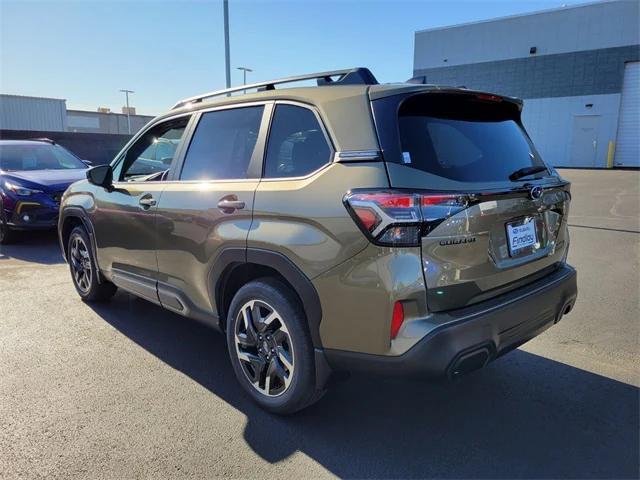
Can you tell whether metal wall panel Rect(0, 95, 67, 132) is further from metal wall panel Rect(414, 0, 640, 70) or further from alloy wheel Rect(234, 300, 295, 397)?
alloy wheel Rect(234, 300, 295, 397)

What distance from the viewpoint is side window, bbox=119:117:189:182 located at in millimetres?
3826

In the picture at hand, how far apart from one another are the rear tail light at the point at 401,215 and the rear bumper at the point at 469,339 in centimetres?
42

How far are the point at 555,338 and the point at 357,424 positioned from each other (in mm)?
2151

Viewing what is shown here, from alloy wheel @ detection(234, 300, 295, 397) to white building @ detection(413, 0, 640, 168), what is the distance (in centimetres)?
3156

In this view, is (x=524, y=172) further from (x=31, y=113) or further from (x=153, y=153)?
(x=31, y=113)

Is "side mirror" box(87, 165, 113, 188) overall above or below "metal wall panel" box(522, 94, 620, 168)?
below

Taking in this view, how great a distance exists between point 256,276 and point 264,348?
450 millimetres

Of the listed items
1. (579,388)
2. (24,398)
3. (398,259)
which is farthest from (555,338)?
(24,398)

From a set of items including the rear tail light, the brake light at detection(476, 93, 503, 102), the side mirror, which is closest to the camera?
the rear tail light

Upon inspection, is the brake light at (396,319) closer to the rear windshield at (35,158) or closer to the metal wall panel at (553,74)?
the rear windshield at (35,158)

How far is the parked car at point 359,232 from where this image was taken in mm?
2232

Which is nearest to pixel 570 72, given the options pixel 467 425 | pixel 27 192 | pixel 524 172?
pixel 27 192

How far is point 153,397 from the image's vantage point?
10.3 ft

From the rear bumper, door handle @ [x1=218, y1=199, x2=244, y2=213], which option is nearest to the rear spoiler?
the rear bumper
